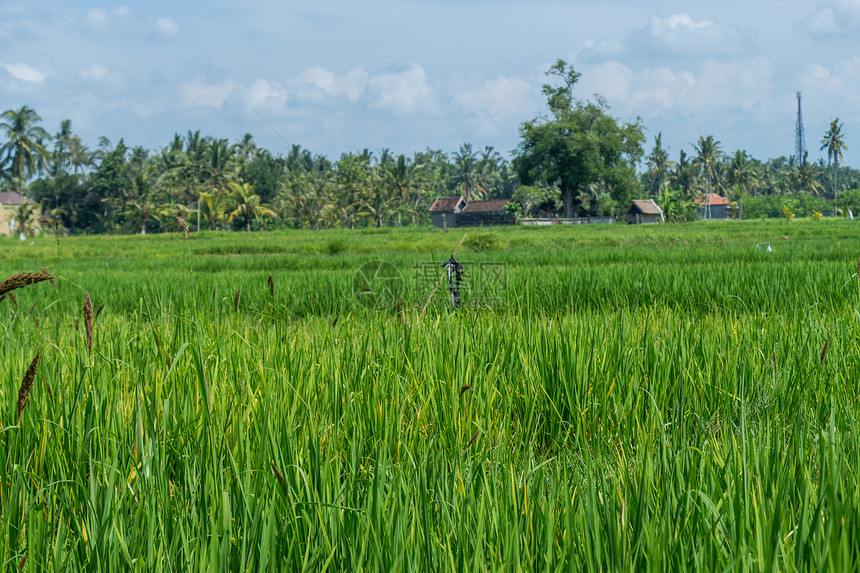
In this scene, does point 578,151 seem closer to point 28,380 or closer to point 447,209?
point 447,209

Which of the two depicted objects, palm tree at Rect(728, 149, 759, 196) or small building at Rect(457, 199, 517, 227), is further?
palm tree at Rect(728, 149, 759, 196)

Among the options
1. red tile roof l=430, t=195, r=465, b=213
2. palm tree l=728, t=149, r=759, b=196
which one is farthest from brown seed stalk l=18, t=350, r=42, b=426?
palm tree l=728, t=149, r=759, b=196

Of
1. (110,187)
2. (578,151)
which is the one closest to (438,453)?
(578,151)

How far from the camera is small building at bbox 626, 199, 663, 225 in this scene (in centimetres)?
4969

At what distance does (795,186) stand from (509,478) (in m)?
92.9

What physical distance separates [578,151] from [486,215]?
A: 10.8 metres

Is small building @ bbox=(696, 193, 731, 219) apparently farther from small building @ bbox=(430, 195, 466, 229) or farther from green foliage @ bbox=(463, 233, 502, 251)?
green foliage @ bbox=(463, 233, 502, 251)

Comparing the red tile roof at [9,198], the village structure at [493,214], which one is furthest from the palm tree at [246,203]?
the red tile roof at [9,198]

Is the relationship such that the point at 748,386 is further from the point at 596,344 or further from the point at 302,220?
the point at 302,220

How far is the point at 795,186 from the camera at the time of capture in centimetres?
7988

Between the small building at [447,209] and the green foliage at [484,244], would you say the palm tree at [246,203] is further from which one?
the green foliage at [484,244]

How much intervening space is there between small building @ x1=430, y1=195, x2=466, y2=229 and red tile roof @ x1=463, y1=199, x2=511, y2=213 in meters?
1.26

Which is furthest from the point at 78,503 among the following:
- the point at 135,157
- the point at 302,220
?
the point at 135,157

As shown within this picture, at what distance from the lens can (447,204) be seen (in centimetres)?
5678
